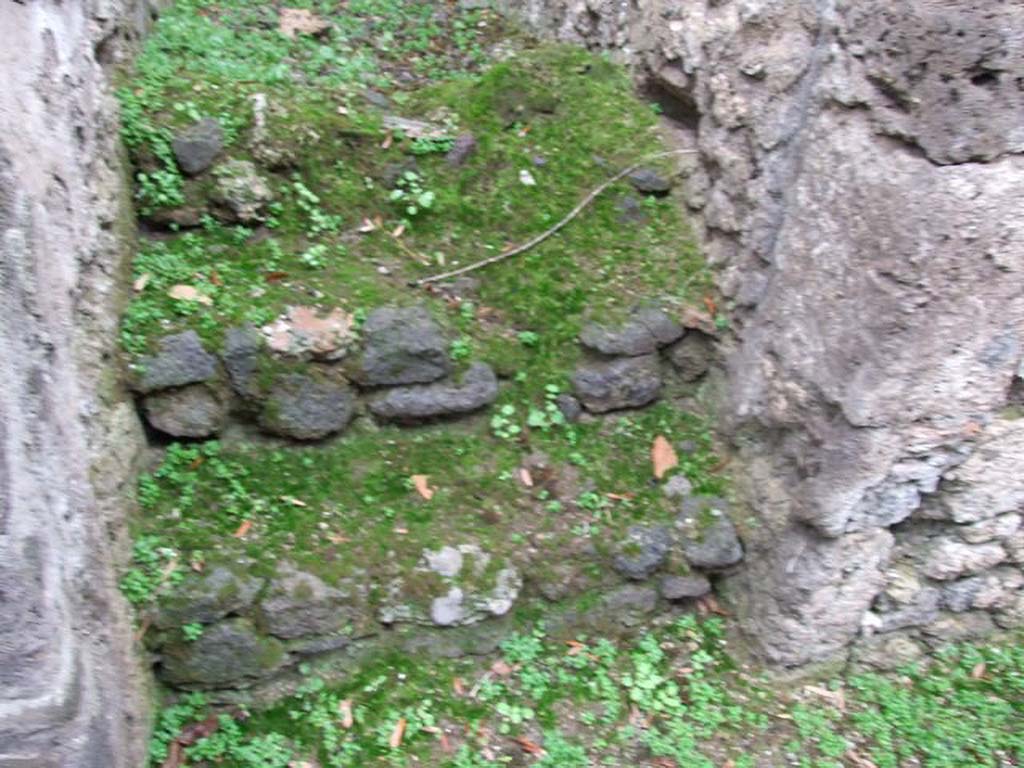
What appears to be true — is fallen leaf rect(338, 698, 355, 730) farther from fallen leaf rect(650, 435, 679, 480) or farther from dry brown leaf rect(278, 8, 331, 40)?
dry brown leaf rect(278, 8, 331, 40)

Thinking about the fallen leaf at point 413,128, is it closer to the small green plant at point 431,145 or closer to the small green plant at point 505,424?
the small green plant at point 431,145

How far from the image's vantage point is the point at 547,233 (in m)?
3.71

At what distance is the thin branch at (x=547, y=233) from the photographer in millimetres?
3582

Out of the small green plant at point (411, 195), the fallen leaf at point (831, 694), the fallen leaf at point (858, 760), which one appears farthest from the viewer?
the small green plant at point (411, 195)

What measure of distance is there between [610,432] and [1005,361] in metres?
1.42

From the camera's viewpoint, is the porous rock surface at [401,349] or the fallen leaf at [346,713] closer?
the fallen leaf at [346,713]

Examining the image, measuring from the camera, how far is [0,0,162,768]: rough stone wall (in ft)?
6.36

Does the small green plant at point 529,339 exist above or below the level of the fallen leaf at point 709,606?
above

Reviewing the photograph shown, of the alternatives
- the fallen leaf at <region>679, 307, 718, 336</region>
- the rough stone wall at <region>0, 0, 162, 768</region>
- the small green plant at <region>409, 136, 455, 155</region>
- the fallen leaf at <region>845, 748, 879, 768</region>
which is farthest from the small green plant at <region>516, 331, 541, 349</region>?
the fallen leaf at <region>845, 748, 879, 768</region>

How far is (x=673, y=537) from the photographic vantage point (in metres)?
3.34

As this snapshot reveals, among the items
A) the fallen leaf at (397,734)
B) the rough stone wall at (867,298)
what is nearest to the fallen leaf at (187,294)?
the fallen leaf at (397,734)

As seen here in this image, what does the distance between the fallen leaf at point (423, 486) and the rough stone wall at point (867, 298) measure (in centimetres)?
124

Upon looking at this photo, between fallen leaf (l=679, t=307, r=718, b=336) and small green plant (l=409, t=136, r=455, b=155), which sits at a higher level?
small green plant (l=409, t=136, r=455, b=155)

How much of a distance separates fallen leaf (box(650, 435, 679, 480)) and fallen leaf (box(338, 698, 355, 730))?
1424 mm
